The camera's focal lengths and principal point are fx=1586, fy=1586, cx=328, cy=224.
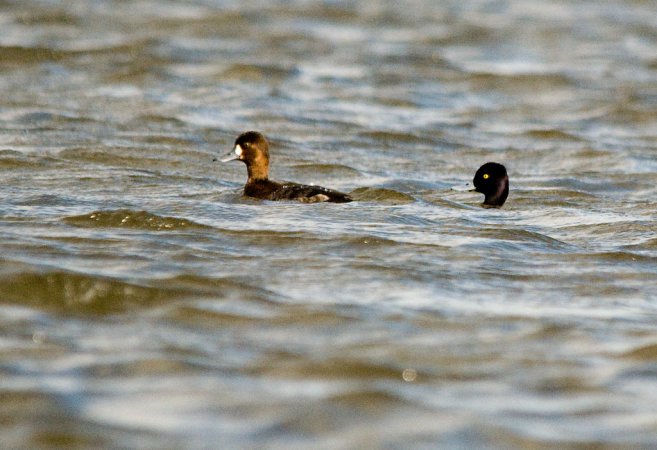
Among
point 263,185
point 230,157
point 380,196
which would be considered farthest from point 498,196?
point 230,157

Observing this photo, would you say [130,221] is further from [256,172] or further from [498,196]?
[498,196]

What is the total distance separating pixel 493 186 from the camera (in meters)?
12.6

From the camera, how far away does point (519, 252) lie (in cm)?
999

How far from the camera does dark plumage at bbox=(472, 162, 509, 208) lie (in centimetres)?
1254

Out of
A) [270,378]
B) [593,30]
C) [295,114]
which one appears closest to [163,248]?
[270,378]

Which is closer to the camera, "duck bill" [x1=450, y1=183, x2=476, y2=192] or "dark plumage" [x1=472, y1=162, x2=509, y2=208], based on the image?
"dark plumage" [x1=472, y1=162, x2=509, y2=208]

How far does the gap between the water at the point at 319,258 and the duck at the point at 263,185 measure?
193mm

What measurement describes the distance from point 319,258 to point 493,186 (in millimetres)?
3551

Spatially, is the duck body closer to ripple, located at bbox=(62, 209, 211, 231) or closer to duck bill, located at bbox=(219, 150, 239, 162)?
duck bill, located at bbox=(219, 150, 239, 162)

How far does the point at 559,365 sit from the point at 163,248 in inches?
120

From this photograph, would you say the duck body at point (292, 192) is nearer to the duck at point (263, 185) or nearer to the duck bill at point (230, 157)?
the duck at point (263, 185)

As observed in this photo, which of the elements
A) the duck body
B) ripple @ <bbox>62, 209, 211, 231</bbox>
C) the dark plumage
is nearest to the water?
ripple @ <bbox>62, 209, 211, 231</bbox>

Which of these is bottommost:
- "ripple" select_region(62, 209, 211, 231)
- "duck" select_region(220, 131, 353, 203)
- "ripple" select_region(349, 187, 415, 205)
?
"ripple" select_region(349, 187, 415, 205)

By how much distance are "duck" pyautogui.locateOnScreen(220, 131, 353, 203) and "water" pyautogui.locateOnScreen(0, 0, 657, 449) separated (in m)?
0.19
